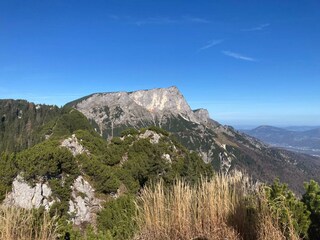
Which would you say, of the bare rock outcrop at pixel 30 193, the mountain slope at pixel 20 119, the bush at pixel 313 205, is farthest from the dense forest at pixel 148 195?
the mountain slope at pixel 20 119

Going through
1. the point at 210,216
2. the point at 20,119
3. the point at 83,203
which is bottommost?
the point at 83,203

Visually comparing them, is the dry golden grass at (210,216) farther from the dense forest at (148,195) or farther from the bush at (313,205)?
the bush at (313,205)

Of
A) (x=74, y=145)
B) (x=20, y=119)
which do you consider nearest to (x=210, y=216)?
(x=74, y=145)

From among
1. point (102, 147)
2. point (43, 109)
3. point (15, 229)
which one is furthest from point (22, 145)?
point (15, 229)

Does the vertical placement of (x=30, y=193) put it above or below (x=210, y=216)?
below

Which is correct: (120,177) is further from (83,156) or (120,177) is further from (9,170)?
(9,170)

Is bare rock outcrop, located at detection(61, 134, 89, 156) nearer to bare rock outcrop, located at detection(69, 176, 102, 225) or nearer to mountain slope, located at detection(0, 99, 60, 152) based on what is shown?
bare rock outcrop, located at detection(69, 176, 102, 225)

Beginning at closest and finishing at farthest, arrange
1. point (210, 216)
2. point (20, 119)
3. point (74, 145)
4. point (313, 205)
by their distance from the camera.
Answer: point (210, 216) < point (313, 205) < point (74, 145) < point (20, 119)

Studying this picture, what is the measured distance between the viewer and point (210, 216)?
557cm

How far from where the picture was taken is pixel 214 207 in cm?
558

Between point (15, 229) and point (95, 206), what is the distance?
15.1m

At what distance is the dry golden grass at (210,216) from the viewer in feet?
17.0

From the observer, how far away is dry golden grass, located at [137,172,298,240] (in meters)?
5.20

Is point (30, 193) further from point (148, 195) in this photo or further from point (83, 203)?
point (148, 195)
